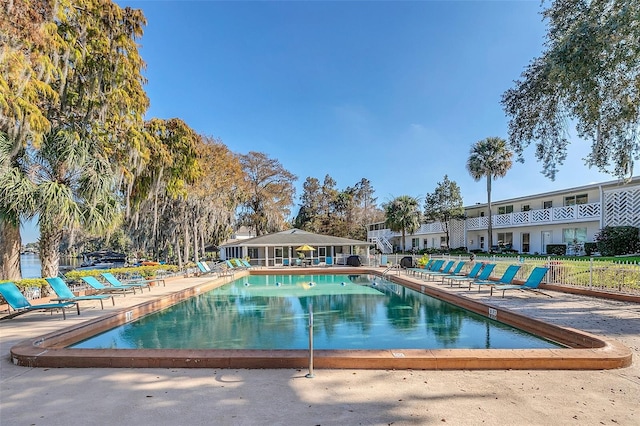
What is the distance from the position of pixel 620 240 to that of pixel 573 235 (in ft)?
16.2

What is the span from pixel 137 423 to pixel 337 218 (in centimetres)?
4266

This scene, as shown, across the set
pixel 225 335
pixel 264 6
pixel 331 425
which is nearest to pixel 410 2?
pixel 264 6

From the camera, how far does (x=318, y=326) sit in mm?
8414

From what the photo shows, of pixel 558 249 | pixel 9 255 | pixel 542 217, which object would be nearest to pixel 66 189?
pixel 9 255

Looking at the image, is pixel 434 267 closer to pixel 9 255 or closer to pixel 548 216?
pixel 548 216

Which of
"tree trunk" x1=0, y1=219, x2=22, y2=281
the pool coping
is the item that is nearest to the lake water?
"tree trunk" x1=0, y1=219, x2=22, y2=281

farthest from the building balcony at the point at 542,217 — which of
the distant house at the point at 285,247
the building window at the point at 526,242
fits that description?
the distant house at the point at 285,247

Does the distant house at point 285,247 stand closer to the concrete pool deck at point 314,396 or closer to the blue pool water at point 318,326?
the blue pool water at point 318,326

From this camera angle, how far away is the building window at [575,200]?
72.9ft

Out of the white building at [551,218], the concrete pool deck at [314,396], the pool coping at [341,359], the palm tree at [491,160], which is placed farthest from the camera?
the palm tree at [491,160]

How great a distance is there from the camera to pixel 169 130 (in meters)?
17.5

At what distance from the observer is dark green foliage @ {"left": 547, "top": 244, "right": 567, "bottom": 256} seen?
22.2 meters

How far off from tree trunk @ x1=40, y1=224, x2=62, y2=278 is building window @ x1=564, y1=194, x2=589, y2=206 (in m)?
26.1

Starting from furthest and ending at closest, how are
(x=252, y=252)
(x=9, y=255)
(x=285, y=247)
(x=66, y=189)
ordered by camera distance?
1. (x=252, y=252)
2. (x=285, y=247)
3. (x=9, y=255)
4. (x=66, y=189)
